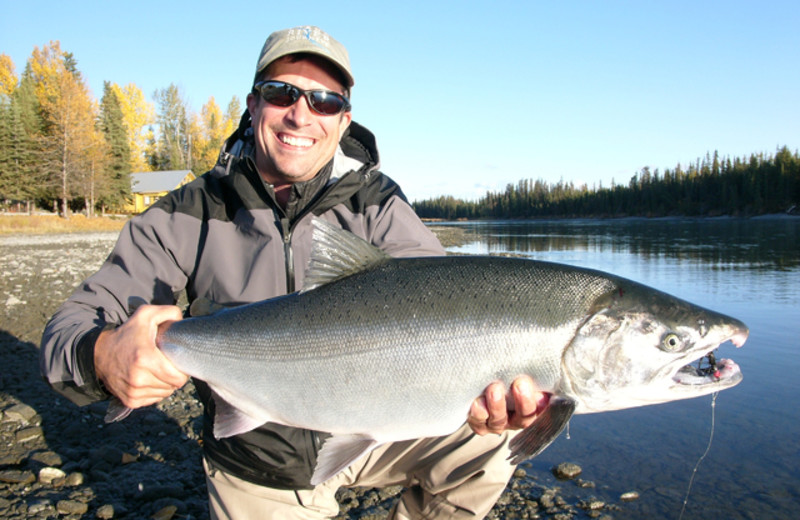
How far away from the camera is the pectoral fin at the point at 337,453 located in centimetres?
247

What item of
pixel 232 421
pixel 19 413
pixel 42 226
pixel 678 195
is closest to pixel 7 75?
pixel 42 226

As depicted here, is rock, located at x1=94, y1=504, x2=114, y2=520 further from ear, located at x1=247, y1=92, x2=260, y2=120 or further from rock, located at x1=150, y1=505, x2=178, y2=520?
ear, located at x1=247, y1=92, x2=260, y2=120

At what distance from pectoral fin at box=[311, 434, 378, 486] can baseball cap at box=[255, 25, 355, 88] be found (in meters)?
2.19

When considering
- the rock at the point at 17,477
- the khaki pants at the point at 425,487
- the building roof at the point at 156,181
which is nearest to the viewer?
the khaki pants at the point at 425,487

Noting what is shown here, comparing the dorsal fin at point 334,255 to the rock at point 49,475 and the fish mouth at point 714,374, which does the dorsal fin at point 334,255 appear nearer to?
the fish mouth at point 714,374

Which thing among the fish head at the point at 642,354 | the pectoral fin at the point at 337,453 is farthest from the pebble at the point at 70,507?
the fish head at the point at 642,354

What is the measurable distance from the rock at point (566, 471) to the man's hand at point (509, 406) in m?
2.21

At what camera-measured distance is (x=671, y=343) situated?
2.42 meters

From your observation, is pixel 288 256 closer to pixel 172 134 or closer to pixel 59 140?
pixel 59 140

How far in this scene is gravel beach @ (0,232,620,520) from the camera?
3.46 m

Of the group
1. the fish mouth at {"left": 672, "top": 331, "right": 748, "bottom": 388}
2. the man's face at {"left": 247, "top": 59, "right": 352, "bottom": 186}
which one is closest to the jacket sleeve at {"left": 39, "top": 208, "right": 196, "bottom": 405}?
the man's face at {"left": 247, "top": 59, "right": 352, "bottom": 186}

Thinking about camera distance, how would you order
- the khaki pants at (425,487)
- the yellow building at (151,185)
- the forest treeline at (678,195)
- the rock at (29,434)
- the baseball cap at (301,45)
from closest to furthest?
the khaki pants at (425,487)
the baseball cap at (301,45)
the rock at (29,434)
the yellow building at (151,185)
the forest treeline at (678,195)

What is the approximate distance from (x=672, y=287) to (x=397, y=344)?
51.8 ft

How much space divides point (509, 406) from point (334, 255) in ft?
3.52
